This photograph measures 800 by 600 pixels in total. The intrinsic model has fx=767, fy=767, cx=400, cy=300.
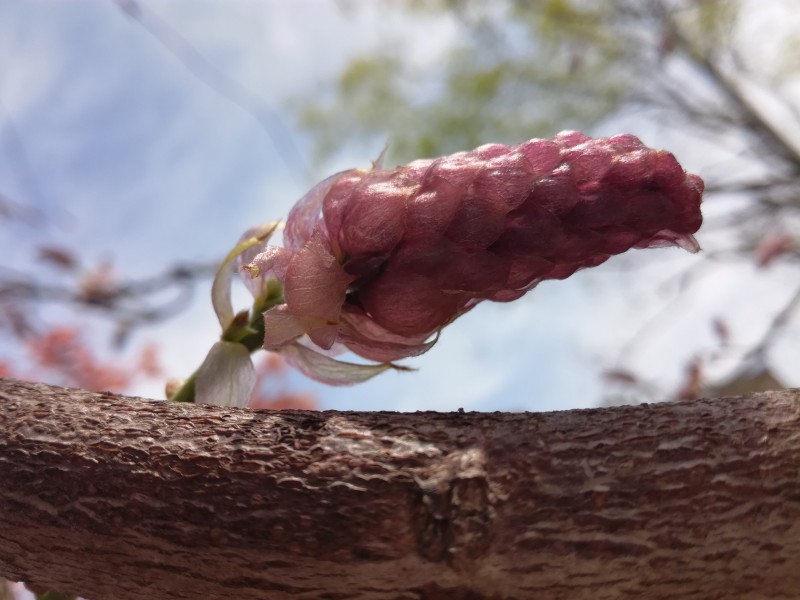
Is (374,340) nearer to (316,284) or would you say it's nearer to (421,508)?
(316,284)

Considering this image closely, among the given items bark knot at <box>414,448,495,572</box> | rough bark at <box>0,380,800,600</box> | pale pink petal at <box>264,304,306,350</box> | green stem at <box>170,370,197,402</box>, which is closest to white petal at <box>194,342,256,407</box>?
green stem at <box>170,370,197,402</box>

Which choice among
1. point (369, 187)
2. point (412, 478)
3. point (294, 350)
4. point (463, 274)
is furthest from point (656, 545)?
point (294, 350)

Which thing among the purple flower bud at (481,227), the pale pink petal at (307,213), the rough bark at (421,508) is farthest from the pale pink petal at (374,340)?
the rough bark at (421,508)

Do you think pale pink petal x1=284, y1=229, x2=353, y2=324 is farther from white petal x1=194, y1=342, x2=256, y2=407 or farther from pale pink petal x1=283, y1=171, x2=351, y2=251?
white petal x1=194, y1=342, x2=256, y2=407

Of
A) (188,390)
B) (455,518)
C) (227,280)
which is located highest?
(227,280)

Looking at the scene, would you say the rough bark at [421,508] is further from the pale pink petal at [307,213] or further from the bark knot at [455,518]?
the pale pink petal at [307,213]

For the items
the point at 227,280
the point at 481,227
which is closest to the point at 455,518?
the point at 481,227

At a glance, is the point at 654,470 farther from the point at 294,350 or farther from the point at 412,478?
the point at 294,350
